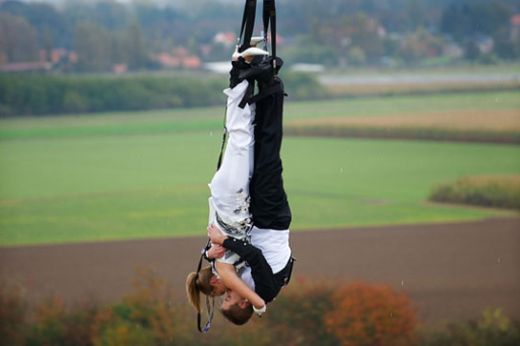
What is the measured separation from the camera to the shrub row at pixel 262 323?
11.5m

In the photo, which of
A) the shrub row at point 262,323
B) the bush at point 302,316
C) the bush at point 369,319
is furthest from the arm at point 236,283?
the bush at point 302,316

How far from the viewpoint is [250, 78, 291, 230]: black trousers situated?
15.6 ft

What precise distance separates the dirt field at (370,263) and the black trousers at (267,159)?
7419mm

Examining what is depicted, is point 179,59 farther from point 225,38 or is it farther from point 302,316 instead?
point 302,316

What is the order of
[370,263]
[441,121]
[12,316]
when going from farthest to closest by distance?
[441,121] < [370,263] < [12,316]

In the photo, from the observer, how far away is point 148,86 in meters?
14.2

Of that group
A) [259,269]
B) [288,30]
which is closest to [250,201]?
[259,269]

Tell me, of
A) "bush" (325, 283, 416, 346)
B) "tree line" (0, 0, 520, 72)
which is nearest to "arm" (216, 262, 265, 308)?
"bush" (325, 283, 416, 346)

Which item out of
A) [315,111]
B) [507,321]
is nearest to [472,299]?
[507,321]

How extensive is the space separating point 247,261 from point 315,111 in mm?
10131

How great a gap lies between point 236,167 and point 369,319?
7187 mm

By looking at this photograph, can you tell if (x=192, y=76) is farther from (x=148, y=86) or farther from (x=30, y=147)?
(x=30, y=147)

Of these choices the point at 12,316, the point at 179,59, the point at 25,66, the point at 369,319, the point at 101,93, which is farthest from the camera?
the point at 179,59

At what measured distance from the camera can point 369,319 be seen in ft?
38.1
